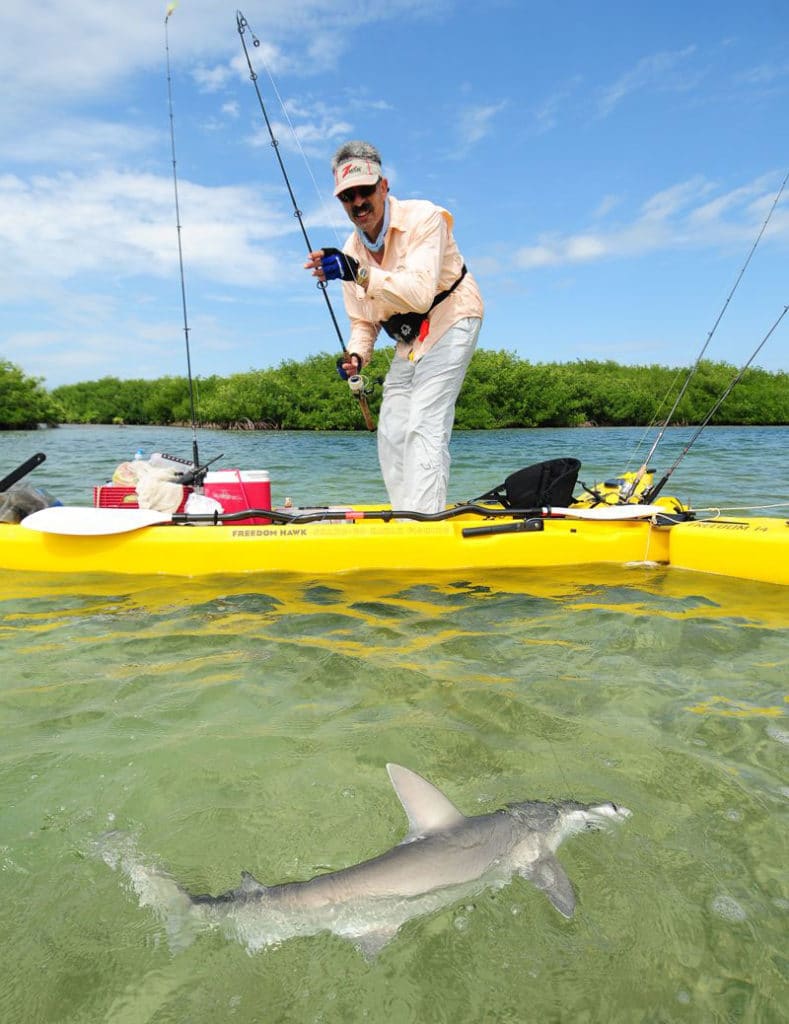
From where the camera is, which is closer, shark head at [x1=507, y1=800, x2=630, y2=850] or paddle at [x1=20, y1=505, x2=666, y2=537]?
shark head at [x1=507, y1=800, x2=630, y2=850]

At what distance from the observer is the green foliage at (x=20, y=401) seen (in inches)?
2341

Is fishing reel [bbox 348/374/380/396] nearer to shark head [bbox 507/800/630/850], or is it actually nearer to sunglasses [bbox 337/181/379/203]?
sunglasses [bbox 337/181/379/203]

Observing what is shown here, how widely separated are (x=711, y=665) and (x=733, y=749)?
0.95 m

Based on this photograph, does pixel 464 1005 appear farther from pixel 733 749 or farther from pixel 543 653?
pixel 543 653

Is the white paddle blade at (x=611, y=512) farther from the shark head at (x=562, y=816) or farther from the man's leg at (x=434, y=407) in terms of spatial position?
the shark head at (x=562, y=816)

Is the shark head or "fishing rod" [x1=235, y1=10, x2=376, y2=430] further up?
"fishing rod" [x1=235, y1=10, x2=376, y2=430]

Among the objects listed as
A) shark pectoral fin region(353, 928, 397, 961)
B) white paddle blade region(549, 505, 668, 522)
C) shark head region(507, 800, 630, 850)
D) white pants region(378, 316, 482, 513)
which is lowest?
shark pectoral fin region(353, 928, 397, 961)

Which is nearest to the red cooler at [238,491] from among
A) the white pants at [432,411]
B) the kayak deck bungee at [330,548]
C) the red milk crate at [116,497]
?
the red milk crate at [116,497]

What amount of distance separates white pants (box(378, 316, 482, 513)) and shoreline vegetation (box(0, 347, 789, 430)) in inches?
2215

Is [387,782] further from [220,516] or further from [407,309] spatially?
[407,309]

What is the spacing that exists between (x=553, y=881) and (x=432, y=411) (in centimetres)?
401

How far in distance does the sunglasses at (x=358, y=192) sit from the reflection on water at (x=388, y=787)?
2909 mm

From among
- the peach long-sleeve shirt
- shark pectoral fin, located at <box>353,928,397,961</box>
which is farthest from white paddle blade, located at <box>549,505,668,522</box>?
shark pectoral fin, located at <box>353,928,397,961</box>

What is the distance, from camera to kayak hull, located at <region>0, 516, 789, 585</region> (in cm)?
529
